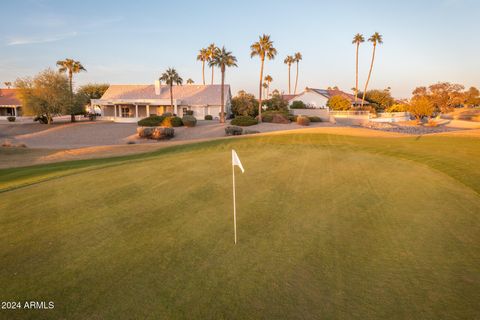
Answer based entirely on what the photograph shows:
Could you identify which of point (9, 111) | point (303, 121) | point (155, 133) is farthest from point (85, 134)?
point (9, 111)

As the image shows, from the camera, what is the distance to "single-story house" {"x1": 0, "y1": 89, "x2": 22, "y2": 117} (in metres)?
58.4

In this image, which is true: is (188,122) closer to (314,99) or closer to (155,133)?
(155,133)

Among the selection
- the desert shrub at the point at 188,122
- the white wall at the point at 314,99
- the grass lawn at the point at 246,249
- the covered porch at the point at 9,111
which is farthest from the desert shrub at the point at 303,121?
the covered porch at the point at 9,111

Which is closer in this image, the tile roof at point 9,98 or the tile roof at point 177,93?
the tile roof at point 9,98

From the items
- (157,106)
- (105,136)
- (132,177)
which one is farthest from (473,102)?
(132,177)

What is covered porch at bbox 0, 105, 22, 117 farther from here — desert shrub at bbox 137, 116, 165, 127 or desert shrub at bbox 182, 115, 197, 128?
desert shrub at bbox 182, 115, 197, 128

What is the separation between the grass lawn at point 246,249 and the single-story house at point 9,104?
64515 millimetres

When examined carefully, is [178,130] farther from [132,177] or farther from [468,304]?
[468,304]

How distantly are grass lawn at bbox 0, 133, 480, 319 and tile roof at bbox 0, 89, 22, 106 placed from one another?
64.7 m

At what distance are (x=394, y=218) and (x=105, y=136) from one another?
39.5 meters

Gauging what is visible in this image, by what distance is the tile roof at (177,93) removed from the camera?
58578mm

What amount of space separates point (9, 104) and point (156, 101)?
3116 centimetres

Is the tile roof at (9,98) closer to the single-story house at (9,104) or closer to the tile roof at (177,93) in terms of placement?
the single-story house at (9,104)

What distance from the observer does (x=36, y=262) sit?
4.38m
